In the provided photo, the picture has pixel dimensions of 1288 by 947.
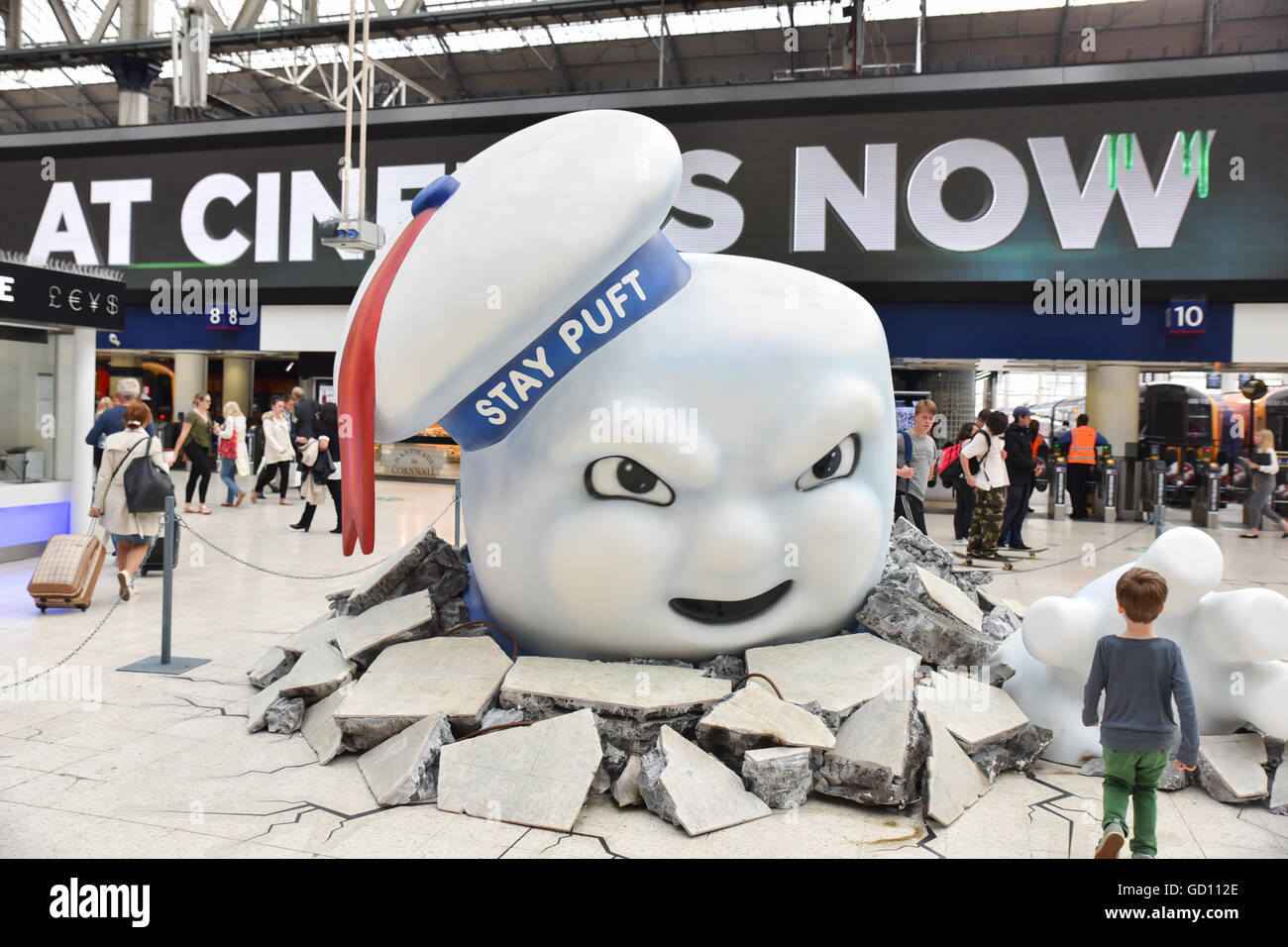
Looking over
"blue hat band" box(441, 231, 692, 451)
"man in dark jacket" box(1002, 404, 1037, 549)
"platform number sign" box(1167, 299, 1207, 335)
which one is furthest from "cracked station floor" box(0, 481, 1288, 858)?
"platform number sign" box(1167, 299, 1207, 335)

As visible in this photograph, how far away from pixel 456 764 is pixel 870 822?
1.57 metres

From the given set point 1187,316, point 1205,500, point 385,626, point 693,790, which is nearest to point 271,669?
point 385,626

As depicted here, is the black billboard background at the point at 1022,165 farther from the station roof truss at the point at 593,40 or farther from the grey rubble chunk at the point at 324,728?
the grey rubble chunk at the point at 324,728

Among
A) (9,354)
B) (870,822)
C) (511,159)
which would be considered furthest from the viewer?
(9,354)

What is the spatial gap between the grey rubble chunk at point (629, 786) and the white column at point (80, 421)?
8213 mm

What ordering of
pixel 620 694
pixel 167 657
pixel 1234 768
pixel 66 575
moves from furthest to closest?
pixel 66 575 < pixel 167 657 < pixel 620 694 < pixel 1234 768

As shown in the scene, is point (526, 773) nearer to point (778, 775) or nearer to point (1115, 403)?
point (778, 775)

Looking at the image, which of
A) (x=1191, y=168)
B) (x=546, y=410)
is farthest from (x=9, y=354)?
(x=1191, y=168)

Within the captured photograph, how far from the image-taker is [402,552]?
5.43 metres

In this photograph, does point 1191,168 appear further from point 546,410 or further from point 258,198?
point 258,198

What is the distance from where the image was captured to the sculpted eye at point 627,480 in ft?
14.0

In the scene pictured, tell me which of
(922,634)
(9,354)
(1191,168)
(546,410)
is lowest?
(922,634)

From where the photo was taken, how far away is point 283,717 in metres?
4.48

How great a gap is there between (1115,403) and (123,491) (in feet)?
42.8
